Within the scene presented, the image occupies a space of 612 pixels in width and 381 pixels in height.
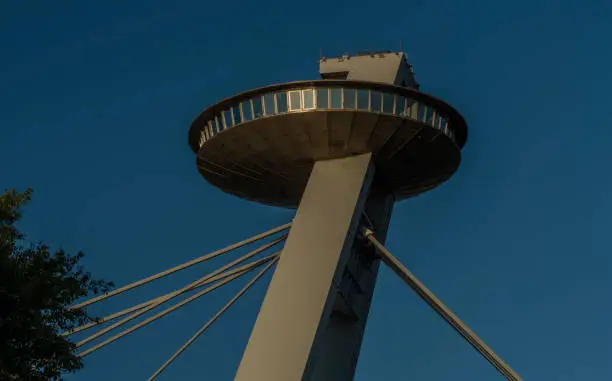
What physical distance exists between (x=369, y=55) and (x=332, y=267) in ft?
30.7

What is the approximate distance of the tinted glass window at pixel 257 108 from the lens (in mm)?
31078

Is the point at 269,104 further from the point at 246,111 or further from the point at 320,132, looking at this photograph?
the point at 320,132

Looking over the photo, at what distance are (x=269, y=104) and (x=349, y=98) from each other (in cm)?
249

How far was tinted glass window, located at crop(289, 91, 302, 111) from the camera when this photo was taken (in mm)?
30725

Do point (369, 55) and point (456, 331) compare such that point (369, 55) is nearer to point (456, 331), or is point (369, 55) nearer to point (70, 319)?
point (456, 331)

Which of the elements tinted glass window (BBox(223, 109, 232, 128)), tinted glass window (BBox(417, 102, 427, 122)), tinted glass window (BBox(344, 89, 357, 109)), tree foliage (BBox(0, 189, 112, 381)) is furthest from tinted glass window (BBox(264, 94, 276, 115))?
tree foliage (BBox(0, 189, 112, 381))

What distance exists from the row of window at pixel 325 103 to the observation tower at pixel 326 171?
3cm

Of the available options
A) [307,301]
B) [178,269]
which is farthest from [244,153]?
[307,301]

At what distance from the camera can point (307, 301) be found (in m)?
28.4

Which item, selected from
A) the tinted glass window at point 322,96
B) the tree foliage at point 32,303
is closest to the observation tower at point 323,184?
the tinted glass window at point 322,96

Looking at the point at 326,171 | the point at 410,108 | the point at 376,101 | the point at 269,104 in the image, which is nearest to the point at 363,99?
the point at 376,101

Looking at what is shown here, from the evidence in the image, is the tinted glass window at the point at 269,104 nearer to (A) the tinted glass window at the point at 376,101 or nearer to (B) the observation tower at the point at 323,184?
(B) the observation tower at the point at 323,184

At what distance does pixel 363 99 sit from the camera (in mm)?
30812

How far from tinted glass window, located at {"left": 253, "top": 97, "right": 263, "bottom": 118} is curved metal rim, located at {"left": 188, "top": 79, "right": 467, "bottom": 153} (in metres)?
0.20
